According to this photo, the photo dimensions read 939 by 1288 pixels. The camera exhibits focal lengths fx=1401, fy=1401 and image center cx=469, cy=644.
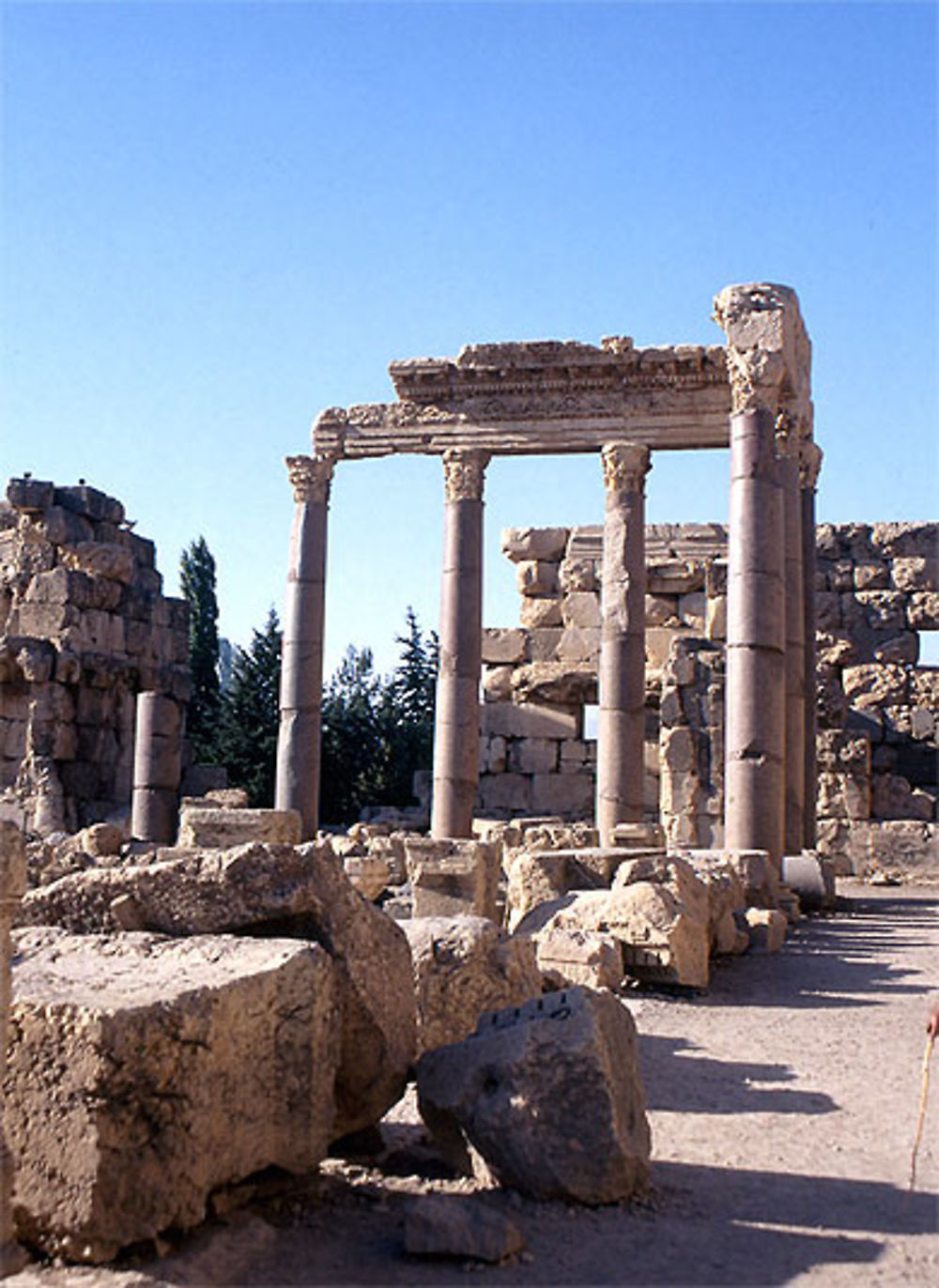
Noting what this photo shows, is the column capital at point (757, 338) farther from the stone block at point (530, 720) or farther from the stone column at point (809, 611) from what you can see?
the stone block at point (530, 720)

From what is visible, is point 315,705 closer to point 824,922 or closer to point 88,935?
point 824,922

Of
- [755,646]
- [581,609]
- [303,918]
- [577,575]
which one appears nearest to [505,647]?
[581,609]

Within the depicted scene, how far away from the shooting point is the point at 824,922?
A: 556 inches

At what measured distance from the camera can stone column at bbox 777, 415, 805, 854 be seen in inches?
678

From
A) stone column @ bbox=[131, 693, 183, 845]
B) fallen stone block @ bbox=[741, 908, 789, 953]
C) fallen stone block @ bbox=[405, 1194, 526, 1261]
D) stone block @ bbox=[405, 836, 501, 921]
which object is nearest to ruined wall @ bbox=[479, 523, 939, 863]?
stone column @ bbox=[131, 693, 183, 845]

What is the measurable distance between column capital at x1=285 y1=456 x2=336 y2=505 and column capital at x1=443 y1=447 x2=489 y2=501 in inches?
80.4

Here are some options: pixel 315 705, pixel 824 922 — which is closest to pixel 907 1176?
pixel 824 922

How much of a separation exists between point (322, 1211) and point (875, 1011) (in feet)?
17.3

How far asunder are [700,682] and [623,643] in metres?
1.41

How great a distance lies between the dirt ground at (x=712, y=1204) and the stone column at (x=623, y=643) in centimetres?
1116

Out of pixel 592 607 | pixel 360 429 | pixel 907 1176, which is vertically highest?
pixel 360 429

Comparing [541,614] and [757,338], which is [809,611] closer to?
Result: [757,338]

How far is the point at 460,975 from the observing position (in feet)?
21.3

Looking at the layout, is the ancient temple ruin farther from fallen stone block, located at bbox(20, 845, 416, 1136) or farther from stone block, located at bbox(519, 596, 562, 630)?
fallen stone block, located at bbox(20, 845, 416, 1136)
